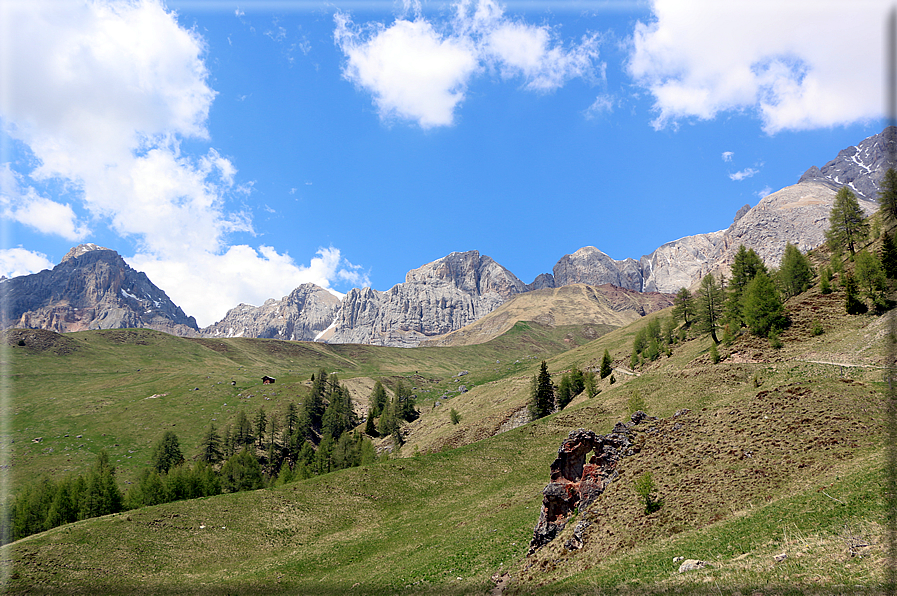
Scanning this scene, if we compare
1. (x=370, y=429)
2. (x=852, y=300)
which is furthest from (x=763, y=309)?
(x=370, y=429)

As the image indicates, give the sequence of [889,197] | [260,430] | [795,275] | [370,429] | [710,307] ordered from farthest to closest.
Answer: [370,429] < [260,430] < [710,307] < [795,275] < [889,197]

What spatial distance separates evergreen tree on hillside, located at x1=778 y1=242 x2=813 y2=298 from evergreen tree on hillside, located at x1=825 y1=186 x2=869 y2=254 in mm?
7993

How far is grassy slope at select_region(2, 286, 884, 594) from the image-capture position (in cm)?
1800

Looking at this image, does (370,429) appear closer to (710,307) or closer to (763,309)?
(710,307)

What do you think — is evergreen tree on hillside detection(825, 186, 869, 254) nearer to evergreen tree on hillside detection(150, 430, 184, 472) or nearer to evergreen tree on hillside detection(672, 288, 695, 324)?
evergreen tree on hillside detection(672, 288, 695, 324)

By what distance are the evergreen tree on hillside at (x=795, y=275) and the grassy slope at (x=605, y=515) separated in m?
11.1

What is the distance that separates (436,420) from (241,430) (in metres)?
60.1

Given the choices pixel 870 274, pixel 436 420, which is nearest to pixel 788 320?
pixel 870 274

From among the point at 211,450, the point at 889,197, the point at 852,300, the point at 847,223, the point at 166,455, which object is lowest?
the point at 211,450

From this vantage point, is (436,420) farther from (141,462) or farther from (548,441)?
(141,462)

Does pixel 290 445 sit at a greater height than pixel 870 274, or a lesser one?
lesser

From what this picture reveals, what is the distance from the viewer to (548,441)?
62.9m

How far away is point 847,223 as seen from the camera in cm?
7612

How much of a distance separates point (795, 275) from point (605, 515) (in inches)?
2985
